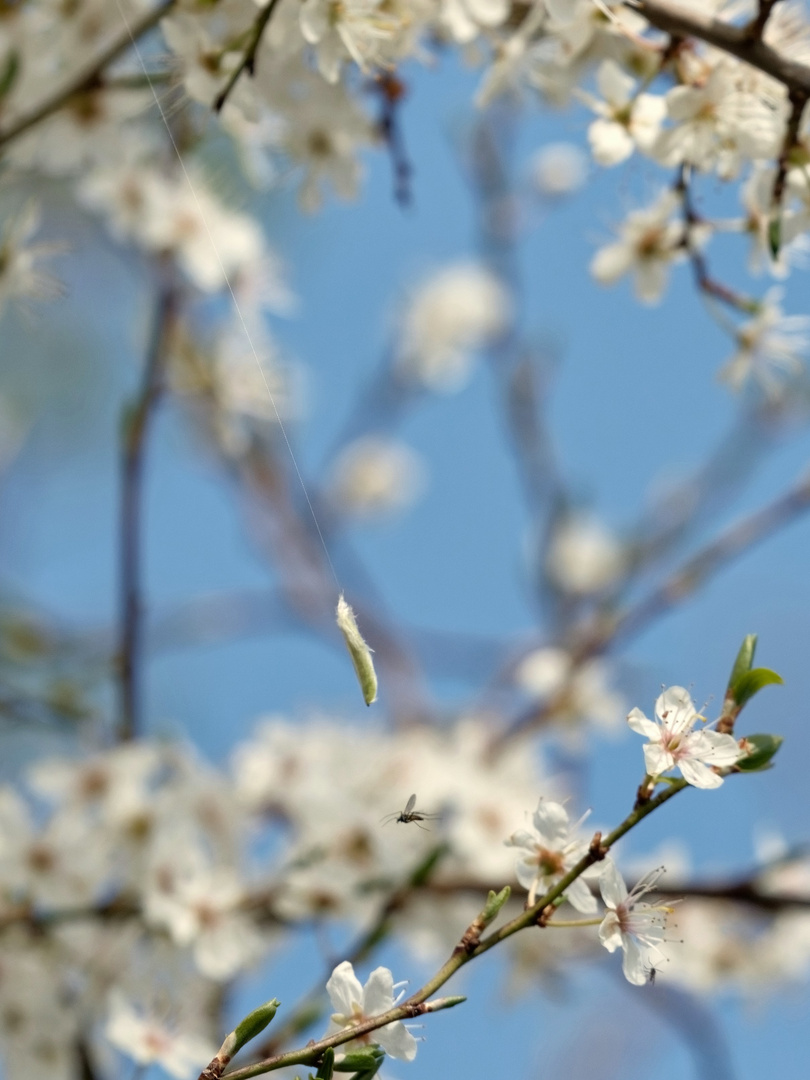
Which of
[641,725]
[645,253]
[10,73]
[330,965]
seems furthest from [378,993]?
[10,73]

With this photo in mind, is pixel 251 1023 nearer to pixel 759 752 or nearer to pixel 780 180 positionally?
pixel 759 752

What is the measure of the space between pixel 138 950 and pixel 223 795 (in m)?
0.30

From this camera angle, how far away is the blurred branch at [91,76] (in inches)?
52.6

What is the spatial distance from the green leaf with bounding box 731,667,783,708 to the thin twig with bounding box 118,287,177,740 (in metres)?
1.12

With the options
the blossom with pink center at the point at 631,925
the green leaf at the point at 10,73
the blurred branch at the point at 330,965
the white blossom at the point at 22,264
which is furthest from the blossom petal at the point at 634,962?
the green leaf at the point at 10,73

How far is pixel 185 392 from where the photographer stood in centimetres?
206

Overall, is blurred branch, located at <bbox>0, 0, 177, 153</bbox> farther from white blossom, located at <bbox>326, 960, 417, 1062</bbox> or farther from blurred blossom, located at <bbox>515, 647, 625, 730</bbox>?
blurred blossom, located at <bbox>515, 647, 625, 730</bbox>

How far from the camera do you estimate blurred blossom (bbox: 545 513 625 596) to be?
379 centimetres

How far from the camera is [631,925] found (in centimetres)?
86

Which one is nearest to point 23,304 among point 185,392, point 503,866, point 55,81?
point 55,81

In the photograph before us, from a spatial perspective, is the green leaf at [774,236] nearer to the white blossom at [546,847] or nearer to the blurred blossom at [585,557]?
the white blossom at [546,847]

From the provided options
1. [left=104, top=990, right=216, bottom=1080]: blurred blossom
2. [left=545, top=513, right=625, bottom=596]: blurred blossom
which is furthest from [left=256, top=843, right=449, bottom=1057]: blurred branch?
[left=545, top=513, right=625, bottom=596]: blurred blossom

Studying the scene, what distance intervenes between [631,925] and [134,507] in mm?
1170

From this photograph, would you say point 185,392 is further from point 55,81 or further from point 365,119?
point 365,119
